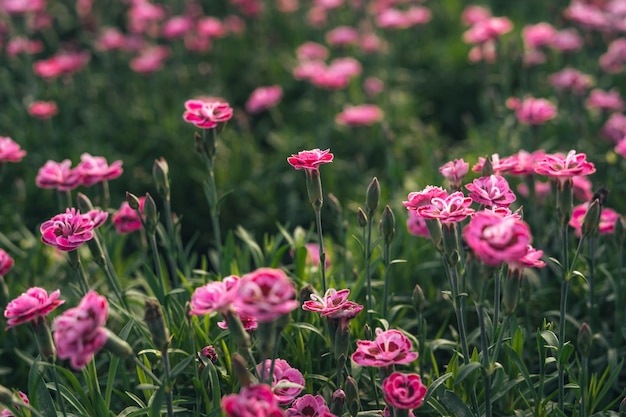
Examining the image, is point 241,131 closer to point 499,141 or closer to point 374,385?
point 499,141

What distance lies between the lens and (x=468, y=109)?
528 cm

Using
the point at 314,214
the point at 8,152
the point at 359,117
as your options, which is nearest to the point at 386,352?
the point at 8,152

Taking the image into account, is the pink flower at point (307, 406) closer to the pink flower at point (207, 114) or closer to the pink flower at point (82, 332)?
the pink flower at point (82, 332)

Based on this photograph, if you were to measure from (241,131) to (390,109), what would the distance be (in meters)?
1.05

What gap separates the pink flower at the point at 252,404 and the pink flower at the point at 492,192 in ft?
2.77

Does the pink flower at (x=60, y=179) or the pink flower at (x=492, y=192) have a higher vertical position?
the pink flower at (x=492, y=192)

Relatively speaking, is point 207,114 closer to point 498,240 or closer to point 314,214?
point 498,240


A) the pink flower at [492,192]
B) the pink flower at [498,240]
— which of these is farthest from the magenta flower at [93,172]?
the pink flower at [498,240]

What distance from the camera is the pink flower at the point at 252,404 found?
52.3 inches

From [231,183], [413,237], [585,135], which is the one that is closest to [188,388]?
[413,237]

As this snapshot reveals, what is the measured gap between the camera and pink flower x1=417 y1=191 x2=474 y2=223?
1725 mm

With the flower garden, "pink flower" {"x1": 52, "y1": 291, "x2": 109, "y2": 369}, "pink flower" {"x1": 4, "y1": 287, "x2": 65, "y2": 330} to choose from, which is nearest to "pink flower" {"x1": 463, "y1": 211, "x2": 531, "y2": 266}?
the flower garden

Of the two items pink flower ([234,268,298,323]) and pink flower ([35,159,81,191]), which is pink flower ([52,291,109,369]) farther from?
pink flower ([35,159,81,191])

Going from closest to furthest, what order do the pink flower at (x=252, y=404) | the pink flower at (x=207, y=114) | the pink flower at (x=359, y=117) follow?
the pink flower at (x=252, y=404)
the pink flower at (x=207, y=114)
the pink flower at (x=359, y=117)
